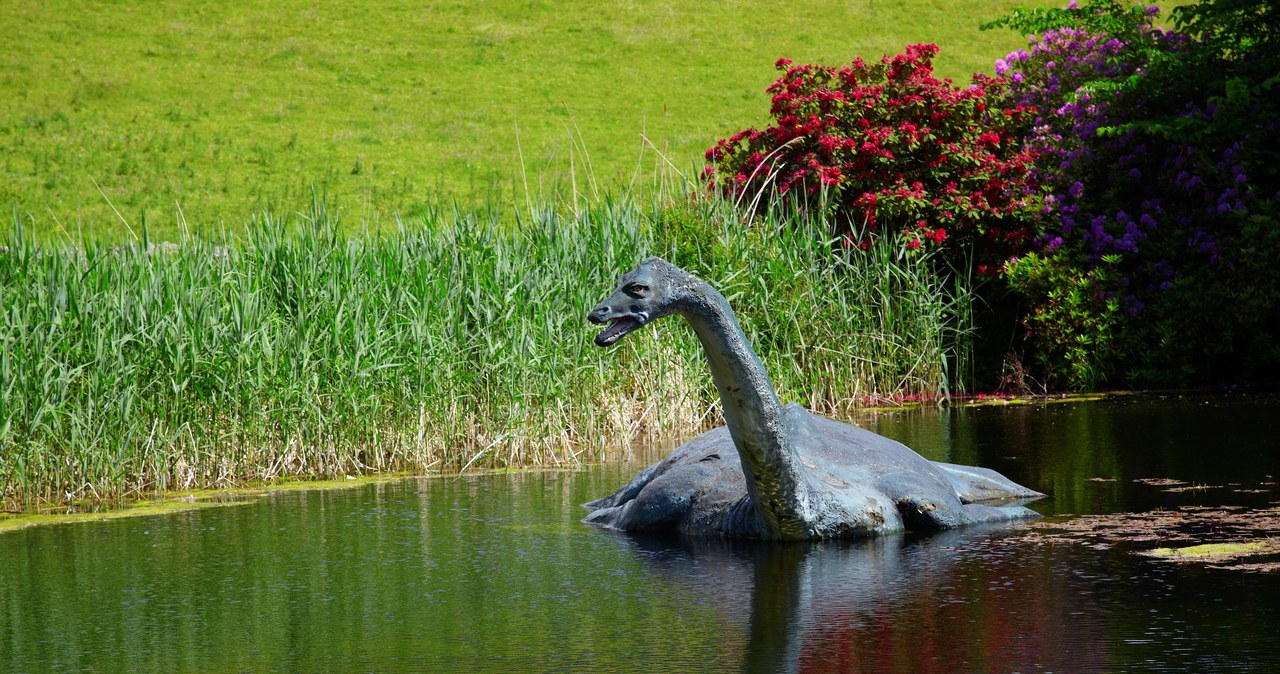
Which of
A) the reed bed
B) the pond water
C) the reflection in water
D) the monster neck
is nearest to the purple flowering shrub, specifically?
the reed bed

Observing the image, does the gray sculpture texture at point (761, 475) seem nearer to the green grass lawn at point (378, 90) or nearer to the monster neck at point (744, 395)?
the monster neck at point (744, 395)

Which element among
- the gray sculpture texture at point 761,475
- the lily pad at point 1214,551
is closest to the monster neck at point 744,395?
the gray sculpture texture at point 761,475

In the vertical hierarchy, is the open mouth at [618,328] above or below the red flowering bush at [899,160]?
below

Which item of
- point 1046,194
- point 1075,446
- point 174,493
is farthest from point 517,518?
point 1046,194

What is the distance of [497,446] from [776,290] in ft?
12.4

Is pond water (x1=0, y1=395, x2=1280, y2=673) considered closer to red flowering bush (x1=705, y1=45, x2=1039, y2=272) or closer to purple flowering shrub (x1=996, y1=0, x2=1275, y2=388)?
purple flowering shrub (x1=996, y1=0, x2=1275, y2=388)

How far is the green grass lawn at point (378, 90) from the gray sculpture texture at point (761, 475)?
2077 cm

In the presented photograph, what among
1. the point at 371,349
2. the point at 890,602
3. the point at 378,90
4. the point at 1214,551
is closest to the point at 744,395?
the point at 890,602

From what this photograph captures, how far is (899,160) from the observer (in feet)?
55.8

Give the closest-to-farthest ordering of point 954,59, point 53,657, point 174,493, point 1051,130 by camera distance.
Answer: point 53,657 → point 174,493 → point 1051,130 → point 954,59

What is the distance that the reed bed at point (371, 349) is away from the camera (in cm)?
1046

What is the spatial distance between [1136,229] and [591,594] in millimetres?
11232

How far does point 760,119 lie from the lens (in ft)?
124

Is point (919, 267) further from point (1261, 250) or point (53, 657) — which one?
point (53, 657)
